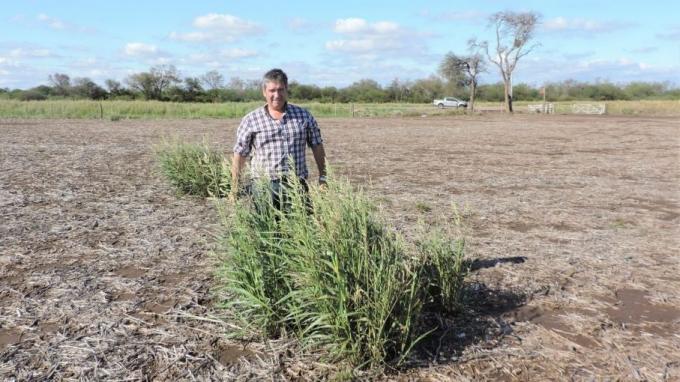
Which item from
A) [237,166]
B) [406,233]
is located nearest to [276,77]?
[237,166]

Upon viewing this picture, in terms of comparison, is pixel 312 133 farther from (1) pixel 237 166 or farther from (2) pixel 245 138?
(1) pixel 237 166

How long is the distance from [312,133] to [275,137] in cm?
30

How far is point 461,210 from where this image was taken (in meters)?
6.68

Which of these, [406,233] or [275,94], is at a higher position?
[275,94]

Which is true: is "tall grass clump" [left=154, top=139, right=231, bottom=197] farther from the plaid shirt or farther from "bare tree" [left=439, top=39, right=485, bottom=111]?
"bare tree" [left=439, top=39, right=485, bottom=111]

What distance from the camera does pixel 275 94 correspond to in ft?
11.9

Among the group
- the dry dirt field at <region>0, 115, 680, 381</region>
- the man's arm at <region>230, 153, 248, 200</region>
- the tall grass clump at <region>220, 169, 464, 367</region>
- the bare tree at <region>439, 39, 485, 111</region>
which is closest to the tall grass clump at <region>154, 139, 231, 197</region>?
the dry dirt field at <region>0, 115, 680, 381</region>

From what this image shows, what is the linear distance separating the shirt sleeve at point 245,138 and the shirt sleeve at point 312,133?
16.6 inches

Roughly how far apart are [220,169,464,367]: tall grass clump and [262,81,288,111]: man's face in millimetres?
761

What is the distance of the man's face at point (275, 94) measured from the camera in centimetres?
361

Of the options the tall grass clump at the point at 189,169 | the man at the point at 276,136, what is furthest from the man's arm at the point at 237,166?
the tall grass clump at the point at 189,169

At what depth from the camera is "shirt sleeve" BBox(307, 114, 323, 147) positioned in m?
3.89

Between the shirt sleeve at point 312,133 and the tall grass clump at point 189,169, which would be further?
the tall grass clump at point 189,169

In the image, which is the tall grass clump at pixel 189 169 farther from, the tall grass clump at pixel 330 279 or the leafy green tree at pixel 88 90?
the leafy green tree at pixel 88 90
